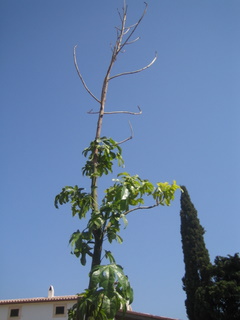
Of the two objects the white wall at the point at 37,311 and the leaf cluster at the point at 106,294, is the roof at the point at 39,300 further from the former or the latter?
the leaf cluster at the point at 106,294

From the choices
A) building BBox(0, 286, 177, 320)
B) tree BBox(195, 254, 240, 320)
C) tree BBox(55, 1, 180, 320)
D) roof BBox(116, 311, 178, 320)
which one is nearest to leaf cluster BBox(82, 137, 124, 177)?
tree BBox(55, 1, 180, 320)

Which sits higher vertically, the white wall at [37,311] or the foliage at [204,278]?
the foliage at [204,278]

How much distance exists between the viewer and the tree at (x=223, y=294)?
14633 mm

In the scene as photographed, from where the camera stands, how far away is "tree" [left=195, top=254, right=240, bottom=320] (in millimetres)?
14633

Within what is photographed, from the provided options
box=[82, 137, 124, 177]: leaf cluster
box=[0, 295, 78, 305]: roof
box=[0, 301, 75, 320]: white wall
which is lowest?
box=[0, 301, 75, 320]: white wall

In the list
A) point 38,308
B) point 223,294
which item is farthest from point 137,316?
point 38,308

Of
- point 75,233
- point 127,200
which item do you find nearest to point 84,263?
point 75,233

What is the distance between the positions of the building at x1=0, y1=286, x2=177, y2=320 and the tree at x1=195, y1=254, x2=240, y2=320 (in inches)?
431

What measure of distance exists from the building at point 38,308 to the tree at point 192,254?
366 inches

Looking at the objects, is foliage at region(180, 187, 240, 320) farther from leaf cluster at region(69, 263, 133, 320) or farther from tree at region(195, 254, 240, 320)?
leaf cluster at region(69, 263, 133, 320)

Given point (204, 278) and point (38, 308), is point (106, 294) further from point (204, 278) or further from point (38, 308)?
point (38, 308)

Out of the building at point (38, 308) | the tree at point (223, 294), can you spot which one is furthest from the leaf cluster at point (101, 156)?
the building at point (38, 308)

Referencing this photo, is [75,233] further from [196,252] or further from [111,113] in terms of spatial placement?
[196,252]

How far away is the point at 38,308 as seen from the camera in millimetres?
23766
